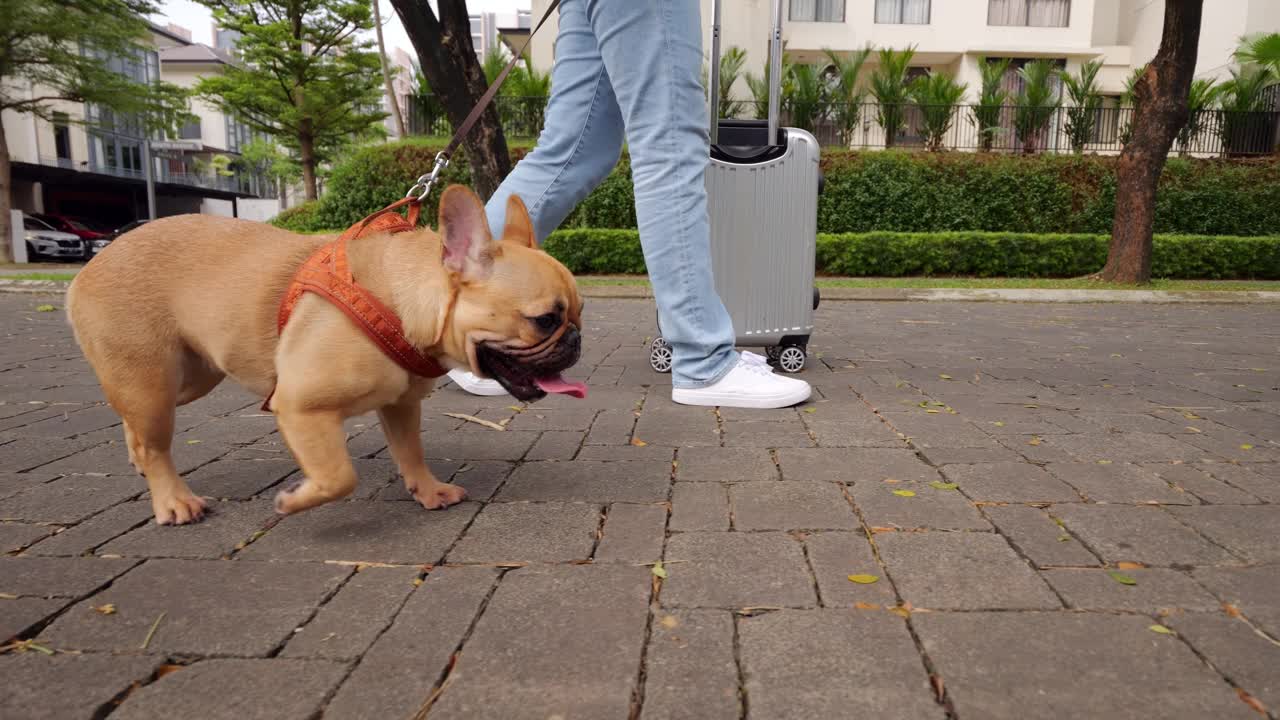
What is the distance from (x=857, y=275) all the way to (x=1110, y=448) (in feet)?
41.0

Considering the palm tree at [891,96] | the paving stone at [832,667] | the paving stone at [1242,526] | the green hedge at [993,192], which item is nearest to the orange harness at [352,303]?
the paving stone at [832,667]

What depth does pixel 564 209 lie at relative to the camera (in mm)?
3699

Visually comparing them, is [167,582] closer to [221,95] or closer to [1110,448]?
[1110,448]

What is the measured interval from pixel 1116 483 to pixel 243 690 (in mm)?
2414

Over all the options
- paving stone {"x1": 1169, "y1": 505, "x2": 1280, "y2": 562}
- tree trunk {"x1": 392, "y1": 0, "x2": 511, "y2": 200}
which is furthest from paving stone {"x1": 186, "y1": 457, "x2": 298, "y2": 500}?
tree trunk {"x1": 392, "y1": 0, "x2": 511, "y2": 200}

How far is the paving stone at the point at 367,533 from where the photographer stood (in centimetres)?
194

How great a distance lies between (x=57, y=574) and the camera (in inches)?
71.2

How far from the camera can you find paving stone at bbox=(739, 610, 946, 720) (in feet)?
4.27

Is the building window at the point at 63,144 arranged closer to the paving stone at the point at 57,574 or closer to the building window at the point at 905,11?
the building window at the point at 905,11

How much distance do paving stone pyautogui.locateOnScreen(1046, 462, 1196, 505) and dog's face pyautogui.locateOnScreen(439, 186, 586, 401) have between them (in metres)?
→ 1.63

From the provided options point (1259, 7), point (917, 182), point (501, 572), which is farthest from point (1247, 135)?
point (501, 572)

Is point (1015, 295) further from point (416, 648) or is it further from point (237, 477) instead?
point (416, 648)

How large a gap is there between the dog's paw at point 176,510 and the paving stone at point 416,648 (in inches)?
32.0

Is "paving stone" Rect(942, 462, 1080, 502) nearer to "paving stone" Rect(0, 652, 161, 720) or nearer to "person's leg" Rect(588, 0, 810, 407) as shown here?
"person's leg" Rect(588, 0, 810, 407)
